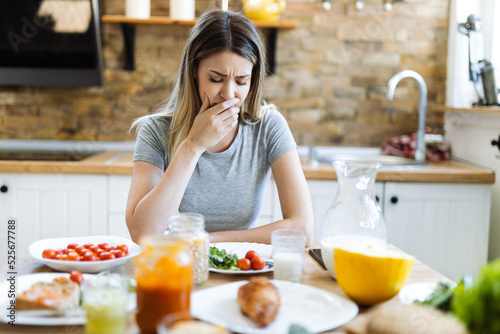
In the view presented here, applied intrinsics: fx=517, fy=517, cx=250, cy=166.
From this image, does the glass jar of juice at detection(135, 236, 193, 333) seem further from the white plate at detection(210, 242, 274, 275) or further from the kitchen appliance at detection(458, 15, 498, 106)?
the kitchen appliance at detection(458, 15, 498, 106)

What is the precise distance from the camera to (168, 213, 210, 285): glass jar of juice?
97 centimetres

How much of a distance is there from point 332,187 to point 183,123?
96 centimetres

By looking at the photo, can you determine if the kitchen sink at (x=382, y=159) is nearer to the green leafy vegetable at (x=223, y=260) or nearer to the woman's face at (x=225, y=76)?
the woman's face at (x=225, y=76)

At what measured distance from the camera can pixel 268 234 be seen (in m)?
1.44

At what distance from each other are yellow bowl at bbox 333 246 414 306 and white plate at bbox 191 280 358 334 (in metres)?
0.03

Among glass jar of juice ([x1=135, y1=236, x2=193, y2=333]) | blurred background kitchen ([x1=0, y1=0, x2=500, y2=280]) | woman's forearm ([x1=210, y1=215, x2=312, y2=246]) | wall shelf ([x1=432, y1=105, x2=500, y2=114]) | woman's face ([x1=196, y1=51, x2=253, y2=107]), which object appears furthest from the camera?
blurred background kitchen ([x1=0, y1=0, x2=500, y2=280])

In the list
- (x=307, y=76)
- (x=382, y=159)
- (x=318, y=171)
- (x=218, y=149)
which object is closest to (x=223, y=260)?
(x=218, y=149)

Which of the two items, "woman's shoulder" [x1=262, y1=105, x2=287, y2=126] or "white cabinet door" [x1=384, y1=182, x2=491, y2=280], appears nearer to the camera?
"woman's shoulder" [x1=262, y1=105, x2=287, y2=126]

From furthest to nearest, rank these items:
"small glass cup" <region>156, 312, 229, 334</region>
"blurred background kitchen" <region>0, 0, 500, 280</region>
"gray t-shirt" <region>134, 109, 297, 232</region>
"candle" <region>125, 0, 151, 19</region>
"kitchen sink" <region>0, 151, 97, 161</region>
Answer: "blurred background kitchen" <region>0, 0, 500, 280</region> < "candle" <region>125, 0, 151, 19</region> < "kitchen sink" <region>0, 151, 97, 161</region> < "gray t-shirt" <region>134, 109, 297, 232</region> < "small glass cup" <region>156, 312, 229, 334</region>

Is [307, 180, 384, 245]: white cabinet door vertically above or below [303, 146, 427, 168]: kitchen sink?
below

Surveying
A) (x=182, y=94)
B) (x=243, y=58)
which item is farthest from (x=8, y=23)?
(x=243, y=58)

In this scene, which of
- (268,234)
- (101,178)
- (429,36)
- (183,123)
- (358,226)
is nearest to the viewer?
(358,226)

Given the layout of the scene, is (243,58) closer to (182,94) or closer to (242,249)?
(182,94)

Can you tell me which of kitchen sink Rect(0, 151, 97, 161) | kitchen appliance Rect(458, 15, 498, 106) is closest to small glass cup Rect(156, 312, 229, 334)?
kitchen sink Rect(0, 151, 97, 161)
